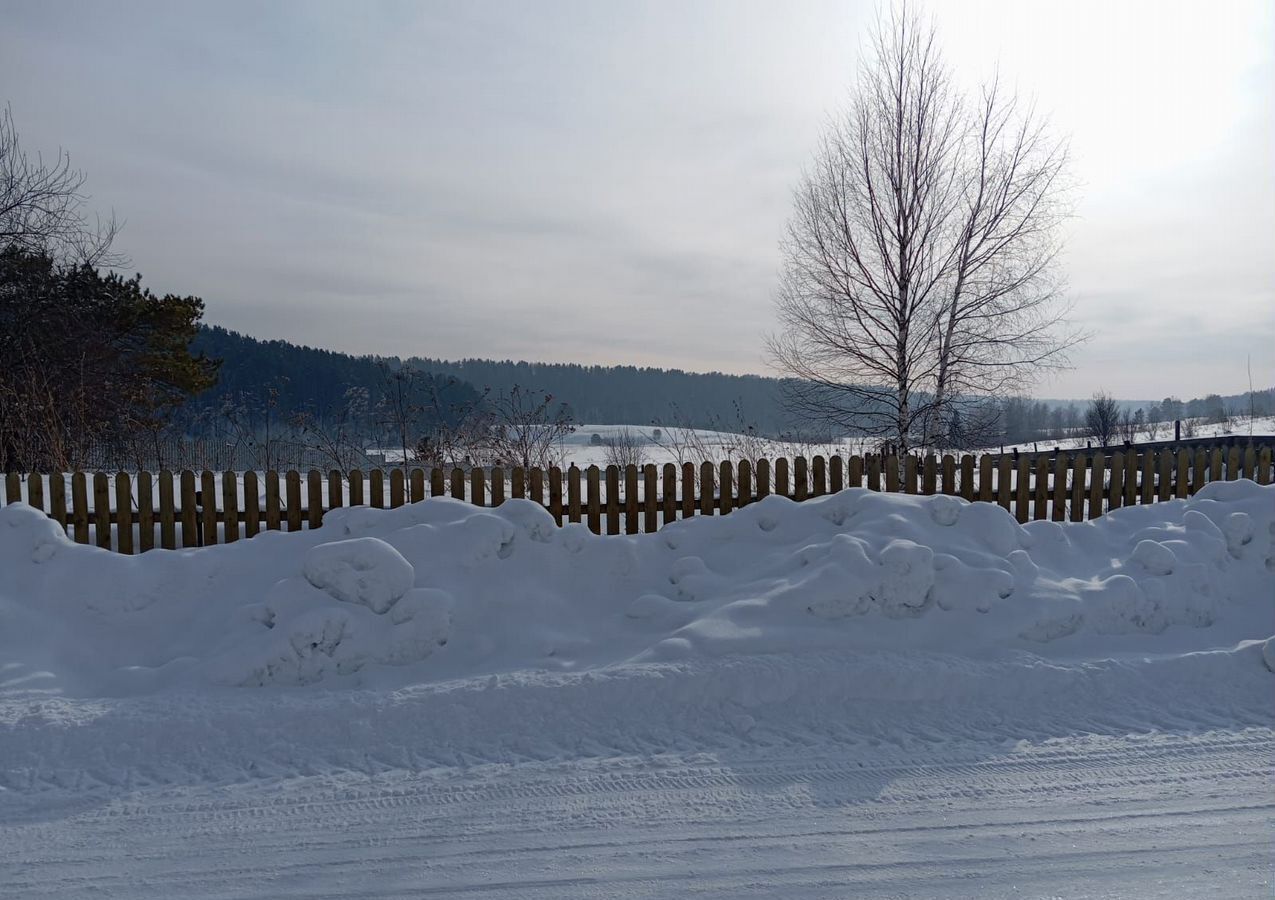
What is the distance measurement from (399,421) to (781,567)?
27.1 feet

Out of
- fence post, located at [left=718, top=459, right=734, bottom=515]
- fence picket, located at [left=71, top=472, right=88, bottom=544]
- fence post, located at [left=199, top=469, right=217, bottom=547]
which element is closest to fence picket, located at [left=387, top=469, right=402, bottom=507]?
fence post, located at [left=199, top=469, right=217, bottom=547]

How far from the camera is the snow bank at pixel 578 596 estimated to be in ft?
14.2

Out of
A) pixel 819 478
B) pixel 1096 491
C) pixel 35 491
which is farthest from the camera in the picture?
pixel 1096 491

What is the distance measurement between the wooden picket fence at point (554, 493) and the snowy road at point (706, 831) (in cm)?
455

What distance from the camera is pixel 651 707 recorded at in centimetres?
379

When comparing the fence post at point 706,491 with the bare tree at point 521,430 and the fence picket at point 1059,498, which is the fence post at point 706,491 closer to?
the bare tree at point 521,430

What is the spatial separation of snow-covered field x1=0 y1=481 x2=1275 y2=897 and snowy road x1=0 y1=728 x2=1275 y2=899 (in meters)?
0.01

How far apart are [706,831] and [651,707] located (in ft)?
3.48

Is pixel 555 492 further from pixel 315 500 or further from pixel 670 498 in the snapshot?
pixel 315 500

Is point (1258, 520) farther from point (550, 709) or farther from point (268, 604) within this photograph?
point (268, 604)

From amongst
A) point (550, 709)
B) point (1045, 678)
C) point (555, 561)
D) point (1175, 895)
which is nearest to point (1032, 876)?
point (1175, 895)

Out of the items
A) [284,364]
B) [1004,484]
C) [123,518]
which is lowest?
[123,518]

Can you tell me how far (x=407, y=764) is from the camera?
3320 mm

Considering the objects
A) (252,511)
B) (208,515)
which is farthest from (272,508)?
(208,515)
